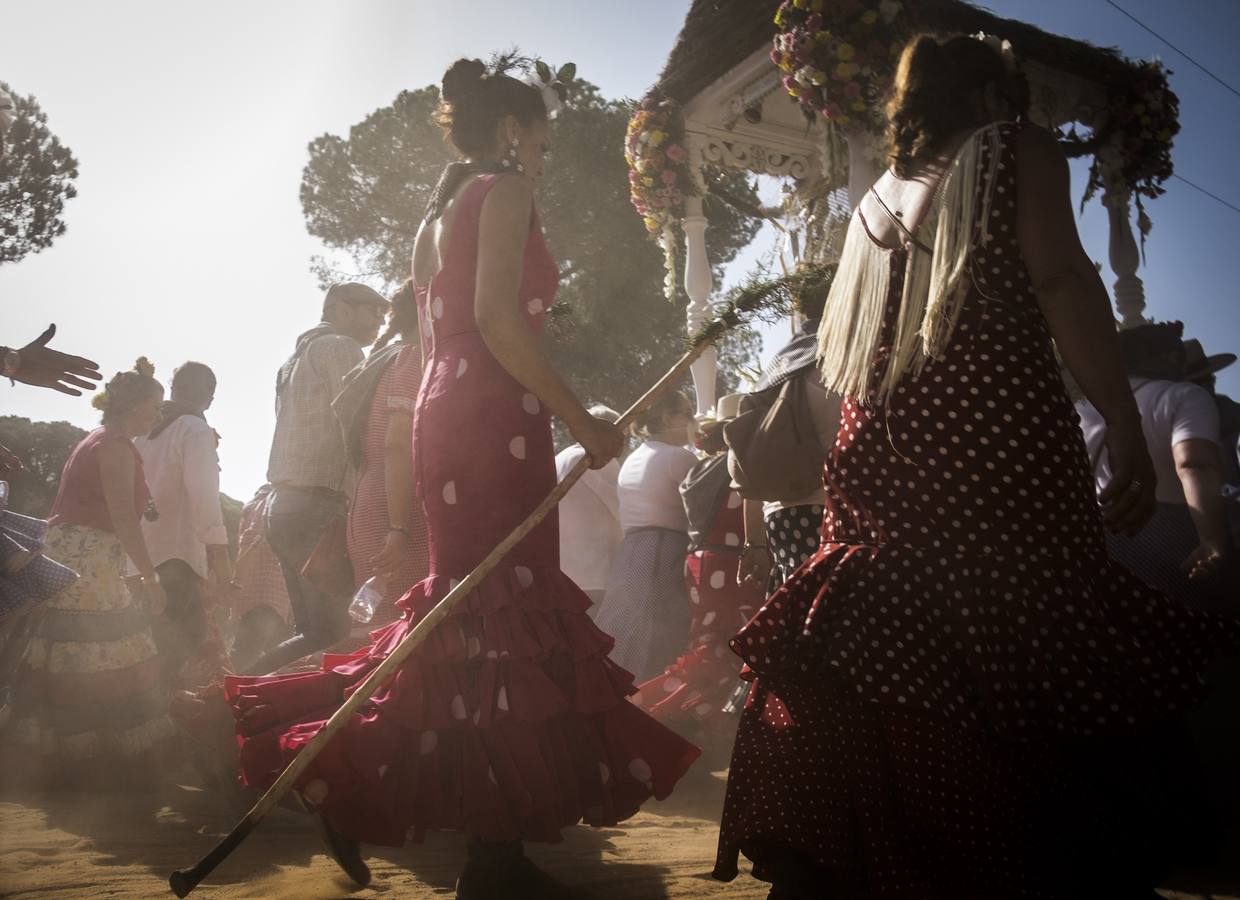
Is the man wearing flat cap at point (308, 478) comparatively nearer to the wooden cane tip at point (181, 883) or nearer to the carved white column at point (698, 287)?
the wooden cane tip at point (181, 883)

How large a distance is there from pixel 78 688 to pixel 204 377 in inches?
72.3

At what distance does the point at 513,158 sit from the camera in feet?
8.57

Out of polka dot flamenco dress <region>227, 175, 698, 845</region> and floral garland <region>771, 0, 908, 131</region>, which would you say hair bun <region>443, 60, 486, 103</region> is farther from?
floral garland <region>771, 0, 908, 131</region>

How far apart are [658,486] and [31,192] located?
702 centimetres

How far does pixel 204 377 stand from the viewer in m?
5.45

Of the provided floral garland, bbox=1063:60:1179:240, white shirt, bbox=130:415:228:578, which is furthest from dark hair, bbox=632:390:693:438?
floral garland, bbox=1063:60:1179:240

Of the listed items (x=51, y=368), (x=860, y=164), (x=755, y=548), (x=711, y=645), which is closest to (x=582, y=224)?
(x=860, y=164)

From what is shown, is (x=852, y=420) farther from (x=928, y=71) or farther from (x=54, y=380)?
(x=54, y=380)

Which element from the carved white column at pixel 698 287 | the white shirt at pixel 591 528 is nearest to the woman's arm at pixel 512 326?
the white shirt at pixel 591 528

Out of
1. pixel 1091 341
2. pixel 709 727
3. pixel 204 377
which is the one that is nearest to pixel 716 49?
pixel 204 377

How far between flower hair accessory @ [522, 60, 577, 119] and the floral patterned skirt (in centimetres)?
333

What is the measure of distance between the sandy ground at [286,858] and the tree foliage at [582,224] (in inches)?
623

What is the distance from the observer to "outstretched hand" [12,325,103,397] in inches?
101

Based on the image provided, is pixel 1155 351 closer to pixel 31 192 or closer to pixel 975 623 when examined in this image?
pixel 975 623
